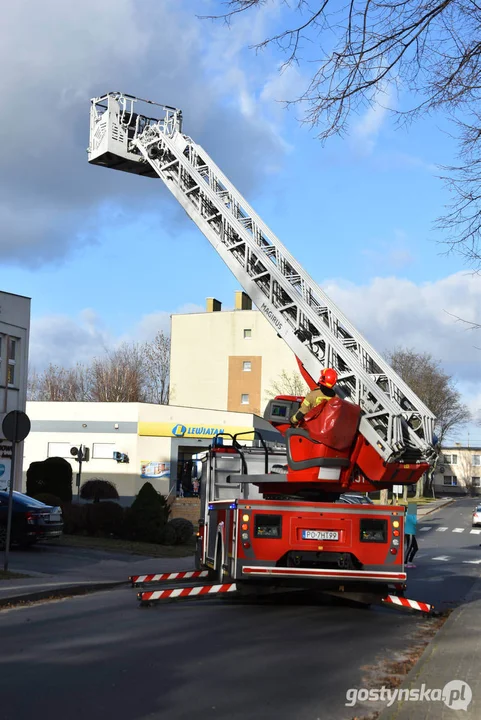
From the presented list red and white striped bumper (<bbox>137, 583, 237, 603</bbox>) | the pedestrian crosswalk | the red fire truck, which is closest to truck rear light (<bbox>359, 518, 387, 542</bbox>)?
the red fire truck

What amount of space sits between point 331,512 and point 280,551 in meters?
0.83

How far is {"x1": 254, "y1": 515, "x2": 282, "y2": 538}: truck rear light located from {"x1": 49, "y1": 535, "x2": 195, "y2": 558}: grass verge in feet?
31.4

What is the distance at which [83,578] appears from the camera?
1518cm

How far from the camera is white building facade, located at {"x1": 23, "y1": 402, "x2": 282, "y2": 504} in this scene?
190 ft

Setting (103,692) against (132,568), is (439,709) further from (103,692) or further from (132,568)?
(132,568)

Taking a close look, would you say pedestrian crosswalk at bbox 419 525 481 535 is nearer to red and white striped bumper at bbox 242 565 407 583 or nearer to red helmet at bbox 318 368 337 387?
red and white striped bumper at bbox 242 565 407 583

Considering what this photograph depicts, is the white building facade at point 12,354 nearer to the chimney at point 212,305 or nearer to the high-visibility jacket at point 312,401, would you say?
the high-visibility jacket at point 312,401

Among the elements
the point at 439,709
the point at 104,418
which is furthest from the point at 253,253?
the point at 104,418

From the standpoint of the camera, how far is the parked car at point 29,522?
19422mm

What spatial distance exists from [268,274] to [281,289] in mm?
367

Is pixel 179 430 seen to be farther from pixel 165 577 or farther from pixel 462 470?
pixel 462 470

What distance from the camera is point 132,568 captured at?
17.5 m

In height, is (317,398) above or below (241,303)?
below

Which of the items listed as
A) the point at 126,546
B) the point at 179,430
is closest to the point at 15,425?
the point at 126,546
